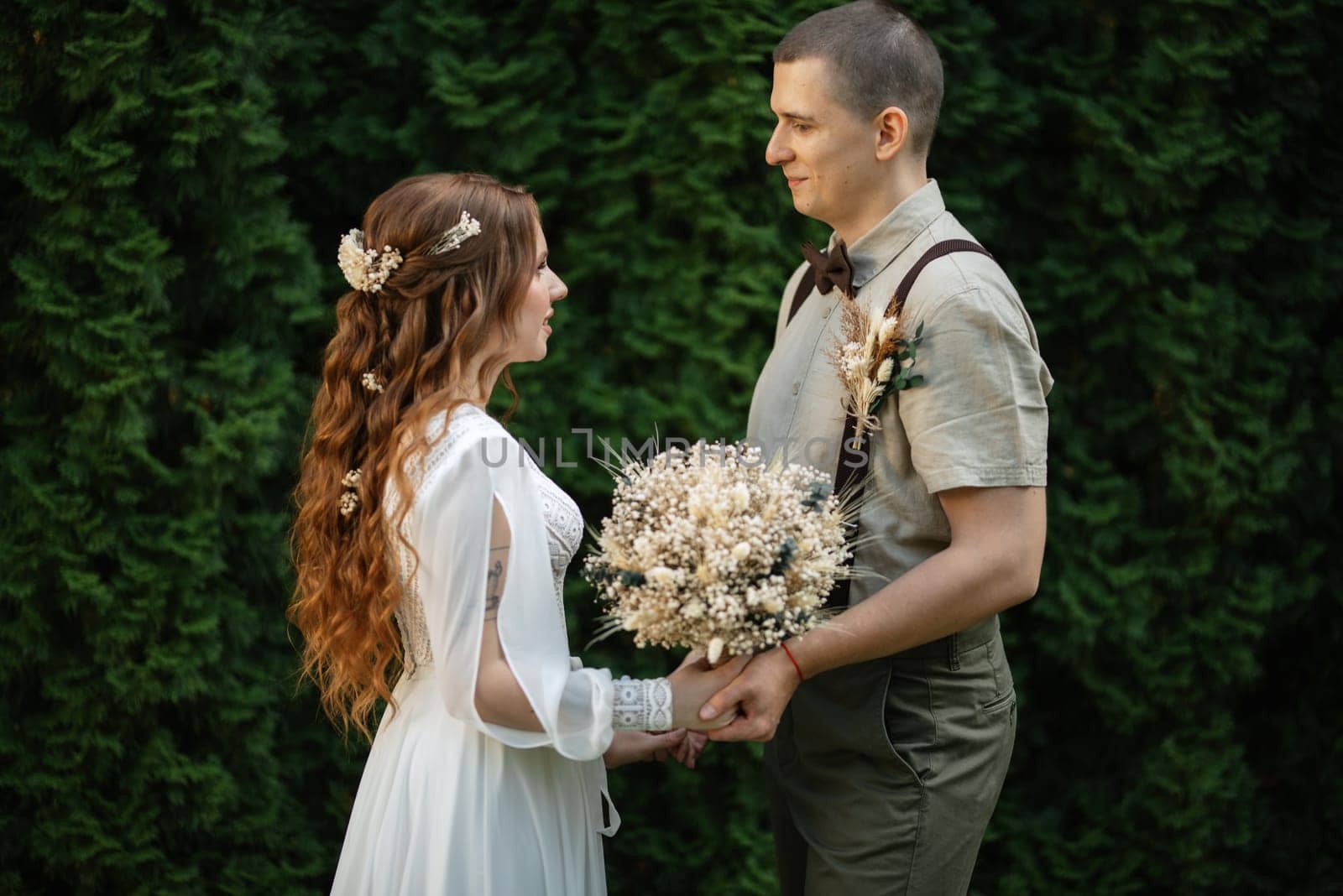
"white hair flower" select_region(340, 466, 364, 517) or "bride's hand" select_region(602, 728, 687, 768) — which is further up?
"white hair flower" select_region(340, 466, 364, 517)

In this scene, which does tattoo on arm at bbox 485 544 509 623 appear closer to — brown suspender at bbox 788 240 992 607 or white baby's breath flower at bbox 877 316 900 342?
brown suspender at bbox 788 240 992 607

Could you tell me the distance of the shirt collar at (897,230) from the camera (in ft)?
8.91

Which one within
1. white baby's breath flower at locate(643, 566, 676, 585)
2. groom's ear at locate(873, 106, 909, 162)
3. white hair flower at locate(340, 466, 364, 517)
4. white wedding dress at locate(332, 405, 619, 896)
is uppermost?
groom's ear at locate(873, 106, 909, 162)

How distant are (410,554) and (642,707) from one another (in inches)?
22.7

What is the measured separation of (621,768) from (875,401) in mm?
2278

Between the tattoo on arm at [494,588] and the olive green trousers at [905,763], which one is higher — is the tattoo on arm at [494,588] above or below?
above

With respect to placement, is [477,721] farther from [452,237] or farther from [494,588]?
[452,237]

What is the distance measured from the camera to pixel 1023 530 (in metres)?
2.48

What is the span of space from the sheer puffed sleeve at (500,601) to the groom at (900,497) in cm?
31

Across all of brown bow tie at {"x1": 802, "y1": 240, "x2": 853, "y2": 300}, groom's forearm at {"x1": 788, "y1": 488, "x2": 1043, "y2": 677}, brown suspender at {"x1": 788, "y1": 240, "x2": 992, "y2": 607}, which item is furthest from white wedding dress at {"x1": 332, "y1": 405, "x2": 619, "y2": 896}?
brown bow tie at {"x1": 802, "y1": 240, "x2": 853, "y2": 300}

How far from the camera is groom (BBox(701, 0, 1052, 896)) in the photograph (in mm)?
2447

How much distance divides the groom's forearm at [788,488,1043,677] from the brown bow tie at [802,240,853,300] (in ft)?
2.15

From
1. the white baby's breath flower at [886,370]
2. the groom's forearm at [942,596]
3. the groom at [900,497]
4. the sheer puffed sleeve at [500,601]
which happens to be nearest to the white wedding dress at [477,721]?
the sheer puffed sleeve at [500,601]

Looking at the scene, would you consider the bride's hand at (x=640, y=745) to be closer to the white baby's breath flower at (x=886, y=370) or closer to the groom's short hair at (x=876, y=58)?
the white baby's breath flower at (x=886, y=370)
